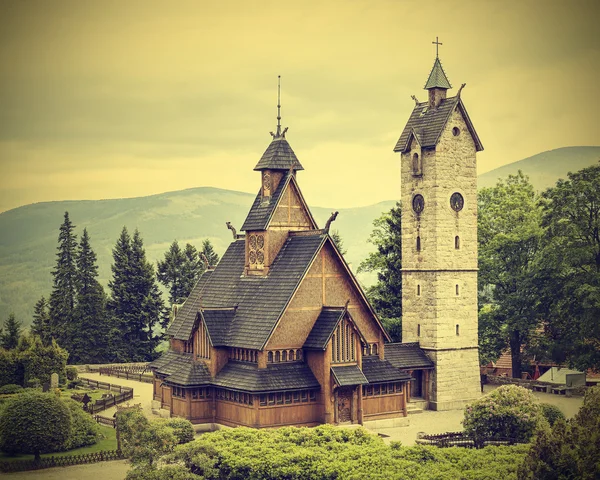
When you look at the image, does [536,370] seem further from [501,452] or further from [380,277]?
[501,452]

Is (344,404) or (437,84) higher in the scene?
(437,84)

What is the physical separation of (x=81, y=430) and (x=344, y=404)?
12.2 meters

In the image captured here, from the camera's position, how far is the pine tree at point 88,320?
74.2 metres

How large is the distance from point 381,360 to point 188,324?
34.5 feet

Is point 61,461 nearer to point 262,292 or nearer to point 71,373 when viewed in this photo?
point 262,292

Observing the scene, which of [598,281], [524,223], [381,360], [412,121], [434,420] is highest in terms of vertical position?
[412,121]

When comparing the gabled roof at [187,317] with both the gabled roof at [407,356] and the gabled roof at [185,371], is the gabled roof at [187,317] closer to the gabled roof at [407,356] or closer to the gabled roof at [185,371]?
the gabled roof at [185,371]

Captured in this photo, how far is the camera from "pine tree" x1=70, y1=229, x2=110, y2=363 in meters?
74.2

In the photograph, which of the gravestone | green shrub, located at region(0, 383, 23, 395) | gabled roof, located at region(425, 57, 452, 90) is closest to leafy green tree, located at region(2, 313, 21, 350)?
the gravestone

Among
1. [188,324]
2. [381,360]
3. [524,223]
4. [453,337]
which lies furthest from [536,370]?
[188,324]

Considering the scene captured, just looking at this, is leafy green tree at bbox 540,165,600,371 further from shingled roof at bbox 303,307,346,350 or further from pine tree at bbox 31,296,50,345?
pine tree at bbox 31,296,50,345

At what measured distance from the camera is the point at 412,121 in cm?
5528

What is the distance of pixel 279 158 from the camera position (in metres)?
49.4

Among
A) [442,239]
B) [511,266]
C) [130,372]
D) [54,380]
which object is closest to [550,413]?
[442,239]
